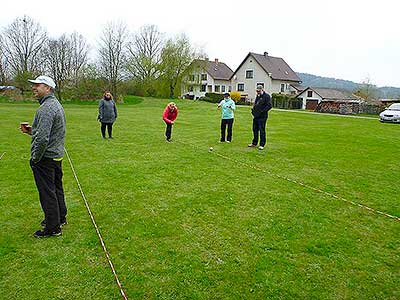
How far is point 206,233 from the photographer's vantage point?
4.36 meters

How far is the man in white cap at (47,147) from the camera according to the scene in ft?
12.6

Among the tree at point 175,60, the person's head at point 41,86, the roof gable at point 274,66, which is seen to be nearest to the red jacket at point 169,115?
the person's head at point 41,86

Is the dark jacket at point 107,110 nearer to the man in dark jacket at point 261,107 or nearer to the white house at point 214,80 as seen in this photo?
the man in dark jacket at point 261,107

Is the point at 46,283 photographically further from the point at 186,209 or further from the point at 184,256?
the point at 186,209

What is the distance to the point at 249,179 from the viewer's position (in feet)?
23.1

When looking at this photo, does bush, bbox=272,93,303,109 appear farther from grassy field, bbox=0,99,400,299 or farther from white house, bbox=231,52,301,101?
grassy field, bbox=0,99,400,299

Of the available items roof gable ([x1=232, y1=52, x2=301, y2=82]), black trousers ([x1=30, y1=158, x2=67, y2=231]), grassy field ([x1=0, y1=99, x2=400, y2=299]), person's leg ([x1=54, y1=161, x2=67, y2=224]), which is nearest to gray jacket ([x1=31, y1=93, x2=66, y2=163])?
black trousers ([x1=30, y1=158, x2=67, y2=231])

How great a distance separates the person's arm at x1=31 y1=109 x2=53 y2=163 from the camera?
3.81 m

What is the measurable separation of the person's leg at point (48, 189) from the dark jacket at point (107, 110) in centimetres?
751

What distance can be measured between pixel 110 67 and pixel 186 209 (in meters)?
43.3

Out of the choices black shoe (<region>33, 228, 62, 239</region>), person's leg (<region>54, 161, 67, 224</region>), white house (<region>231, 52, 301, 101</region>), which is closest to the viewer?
black shoe (<region>33, 228, 62, 239</region>)

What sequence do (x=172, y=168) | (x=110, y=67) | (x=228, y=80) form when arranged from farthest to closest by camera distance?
(x=228, y=80)
(x=110, y=67)
(x=172, y=168)

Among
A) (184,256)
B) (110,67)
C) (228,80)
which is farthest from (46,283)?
(228,80)

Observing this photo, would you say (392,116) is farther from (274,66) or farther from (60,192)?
(274,66)
